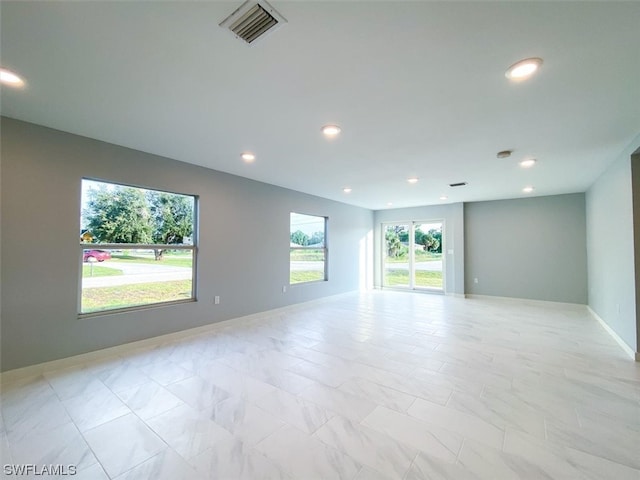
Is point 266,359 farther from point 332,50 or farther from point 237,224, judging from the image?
point 332,50

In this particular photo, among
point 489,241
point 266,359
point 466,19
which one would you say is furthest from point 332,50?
point 489,241

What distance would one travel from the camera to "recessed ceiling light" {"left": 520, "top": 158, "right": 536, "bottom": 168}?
3731mm

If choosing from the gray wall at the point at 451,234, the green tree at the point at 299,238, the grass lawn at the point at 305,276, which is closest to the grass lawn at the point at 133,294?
the grass lawn at the point at 305,276

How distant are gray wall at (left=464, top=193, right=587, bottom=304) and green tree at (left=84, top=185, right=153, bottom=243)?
7091 mm

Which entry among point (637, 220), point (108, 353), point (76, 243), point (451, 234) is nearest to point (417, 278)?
point (451, 234)

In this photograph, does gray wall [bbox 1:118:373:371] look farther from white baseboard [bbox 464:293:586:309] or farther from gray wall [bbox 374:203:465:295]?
white baseboard [bbox 464:293:586:309]

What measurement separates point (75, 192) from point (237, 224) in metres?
2.10

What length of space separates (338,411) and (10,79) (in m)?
3.47

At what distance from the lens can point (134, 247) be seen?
355cm

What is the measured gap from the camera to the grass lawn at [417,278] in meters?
7.79

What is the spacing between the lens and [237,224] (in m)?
4.68

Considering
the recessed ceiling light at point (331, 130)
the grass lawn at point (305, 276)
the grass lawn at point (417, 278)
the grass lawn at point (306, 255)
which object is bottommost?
the grass lawn at point (417, 278)

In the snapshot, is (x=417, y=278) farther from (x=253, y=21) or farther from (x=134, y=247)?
(x=253, y=21)

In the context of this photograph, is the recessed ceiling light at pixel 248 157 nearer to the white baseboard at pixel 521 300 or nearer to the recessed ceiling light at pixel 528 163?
the recessed ceiling light at pixel 528 163
